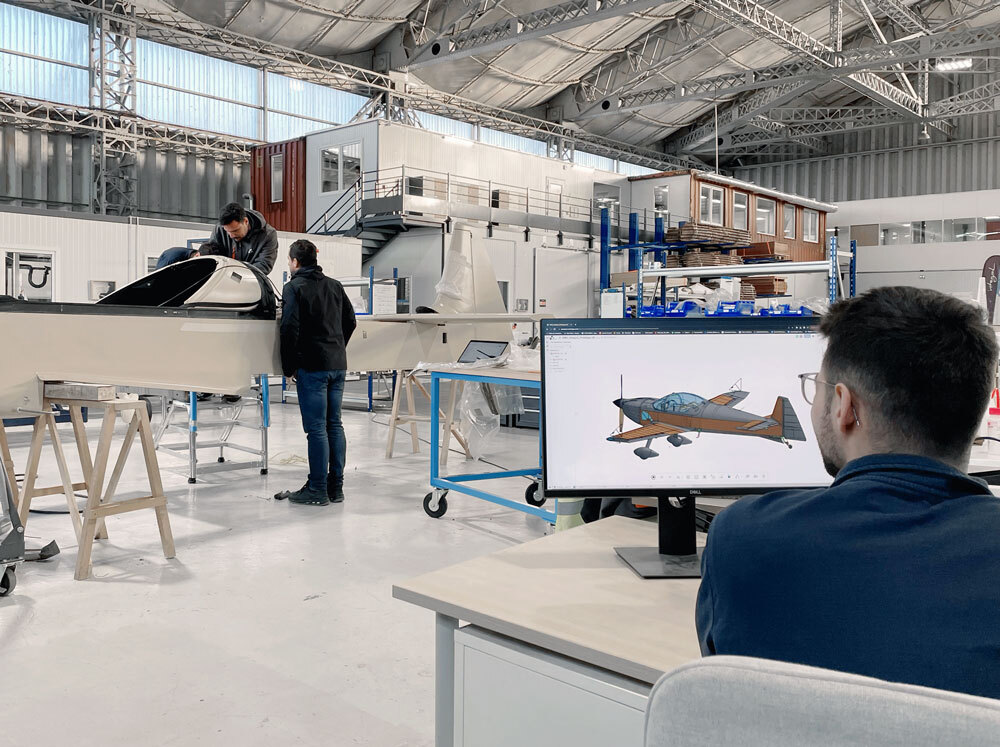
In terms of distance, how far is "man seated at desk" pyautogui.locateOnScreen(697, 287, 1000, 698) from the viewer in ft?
2.72

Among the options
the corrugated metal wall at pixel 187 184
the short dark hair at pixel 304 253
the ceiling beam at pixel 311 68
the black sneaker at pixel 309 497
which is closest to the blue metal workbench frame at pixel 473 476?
the black sneaker at pixel 309 497

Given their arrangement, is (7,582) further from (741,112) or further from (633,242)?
(741,112)

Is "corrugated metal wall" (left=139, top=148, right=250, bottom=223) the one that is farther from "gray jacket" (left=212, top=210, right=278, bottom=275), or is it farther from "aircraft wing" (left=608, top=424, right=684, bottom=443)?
"aircraft wing" (left=608, top=424, right=684, bottom=443)

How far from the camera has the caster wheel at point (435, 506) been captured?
5.18m

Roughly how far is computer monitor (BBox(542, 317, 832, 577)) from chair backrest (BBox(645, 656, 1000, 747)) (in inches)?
42.0

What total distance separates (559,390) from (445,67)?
781 inches

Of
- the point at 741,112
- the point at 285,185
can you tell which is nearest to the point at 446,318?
the point at 285,185

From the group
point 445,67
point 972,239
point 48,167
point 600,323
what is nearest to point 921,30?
point 972,239

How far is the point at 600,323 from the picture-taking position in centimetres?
175

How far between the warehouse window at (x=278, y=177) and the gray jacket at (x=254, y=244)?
40.9 ft

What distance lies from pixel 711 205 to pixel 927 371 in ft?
73.0

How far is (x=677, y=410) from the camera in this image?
1729 mm

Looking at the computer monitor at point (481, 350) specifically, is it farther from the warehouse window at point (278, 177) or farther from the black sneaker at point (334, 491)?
the warehouse window at point (278, 177)

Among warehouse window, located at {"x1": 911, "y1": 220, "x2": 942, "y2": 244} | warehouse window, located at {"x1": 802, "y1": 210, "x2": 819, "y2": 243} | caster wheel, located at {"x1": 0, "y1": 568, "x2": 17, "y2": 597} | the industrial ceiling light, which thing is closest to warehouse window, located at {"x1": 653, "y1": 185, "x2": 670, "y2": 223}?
the industrial ceiling light
